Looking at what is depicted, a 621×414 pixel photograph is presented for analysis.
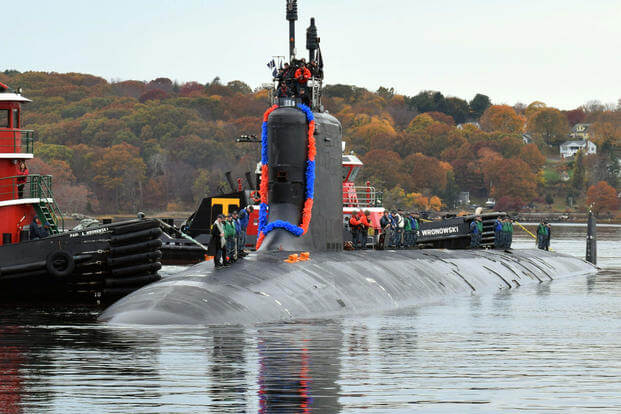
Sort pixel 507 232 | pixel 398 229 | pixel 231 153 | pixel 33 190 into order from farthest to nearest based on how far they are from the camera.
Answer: pixel 231 153
pixel 507 232
pixel 398 229
pixel 33 190

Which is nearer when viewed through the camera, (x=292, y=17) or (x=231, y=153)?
(x=292, y=17)

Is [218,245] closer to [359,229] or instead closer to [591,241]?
[359,229]

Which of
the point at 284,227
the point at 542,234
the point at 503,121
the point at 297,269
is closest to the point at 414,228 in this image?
the point at 542,234

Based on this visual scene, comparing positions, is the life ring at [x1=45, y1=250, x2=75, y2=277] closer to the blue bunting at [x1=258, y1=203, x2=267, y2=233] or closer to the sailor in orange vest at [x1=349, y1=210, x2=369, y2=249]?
the blue bunting at [x1=258, y1=203, x2=267, y2=233]

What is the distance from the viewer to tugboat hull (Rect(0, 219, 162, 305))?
2648cm

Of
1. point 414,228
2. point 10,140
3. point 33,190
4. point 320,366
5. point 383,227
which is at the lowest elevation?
point 320,366

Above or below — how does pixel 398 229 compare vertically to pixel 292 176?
below

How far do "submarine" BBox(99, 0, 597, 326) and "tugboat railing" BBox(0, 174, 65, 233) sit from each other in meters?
7.77

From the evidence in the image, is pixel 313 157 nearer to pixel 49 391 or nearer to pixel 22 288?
pixel 22 288

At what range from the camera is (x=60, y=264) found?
87.1 ft

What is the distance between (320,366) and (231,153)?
118 meters

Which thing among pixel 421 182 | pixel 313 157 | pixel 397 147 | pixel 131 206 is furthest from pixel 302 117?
pixel 397 147

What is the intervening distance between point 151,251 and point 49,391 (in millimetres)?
14717

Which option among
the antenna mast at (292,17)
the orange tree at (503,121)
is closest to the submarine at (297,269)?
the antenna mast at (292,17)
